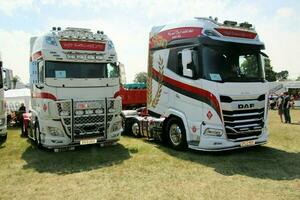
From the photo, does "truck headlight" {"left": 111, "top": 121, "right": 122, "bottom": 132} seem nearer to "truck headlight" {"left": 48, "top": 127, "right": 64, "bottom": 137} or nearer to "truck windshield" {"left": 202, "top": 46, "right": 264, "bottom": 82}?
"truck headlight" {"left": 48, "top": 127, "right": 64, "bottom": 137}

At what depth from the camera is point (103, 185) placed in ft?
26.1

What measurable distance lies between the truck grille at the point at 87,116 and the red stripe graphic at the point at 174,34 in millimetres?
2387

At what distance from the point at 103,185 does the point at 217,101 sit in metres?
4.00

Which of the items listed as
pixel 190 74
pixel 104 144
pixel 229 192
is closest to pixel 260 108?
pixel 190 74

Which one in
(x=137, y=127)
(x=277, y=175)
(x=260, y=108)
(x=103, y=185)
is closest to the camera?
(x=103, y=185)

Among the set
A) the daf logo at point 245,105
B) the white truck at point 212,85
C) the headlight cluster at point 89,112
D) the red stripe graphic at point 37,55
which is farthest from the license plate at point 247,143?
the red stripe graphic at point 37,55

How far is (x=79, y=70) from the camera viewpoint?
11.7m

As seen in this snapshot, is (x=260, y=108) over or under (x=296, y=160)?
over

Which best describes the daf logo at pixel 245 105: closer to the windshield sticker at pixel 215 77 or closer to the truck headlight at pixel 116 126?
the windshield sticker at pixel 215 77

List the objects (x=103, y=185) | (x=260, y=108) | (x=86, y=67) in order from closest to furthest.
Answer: (x=103, y=185) → (x=260, y=108) → (x=86, y=67)

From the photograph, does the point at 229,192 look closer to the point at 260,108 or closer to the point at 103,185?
the point at 103,185

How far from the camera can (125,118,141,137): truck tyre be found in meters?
14.7

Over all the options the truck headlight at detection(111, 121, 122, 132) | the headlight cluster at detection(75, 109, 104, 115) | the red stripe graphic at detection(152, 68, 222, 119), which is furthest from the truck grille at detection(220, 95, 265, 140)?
the headlight cluster at detection(75, 109, 104, 115)

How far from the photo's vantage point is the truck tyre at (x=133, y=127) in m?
14.7
